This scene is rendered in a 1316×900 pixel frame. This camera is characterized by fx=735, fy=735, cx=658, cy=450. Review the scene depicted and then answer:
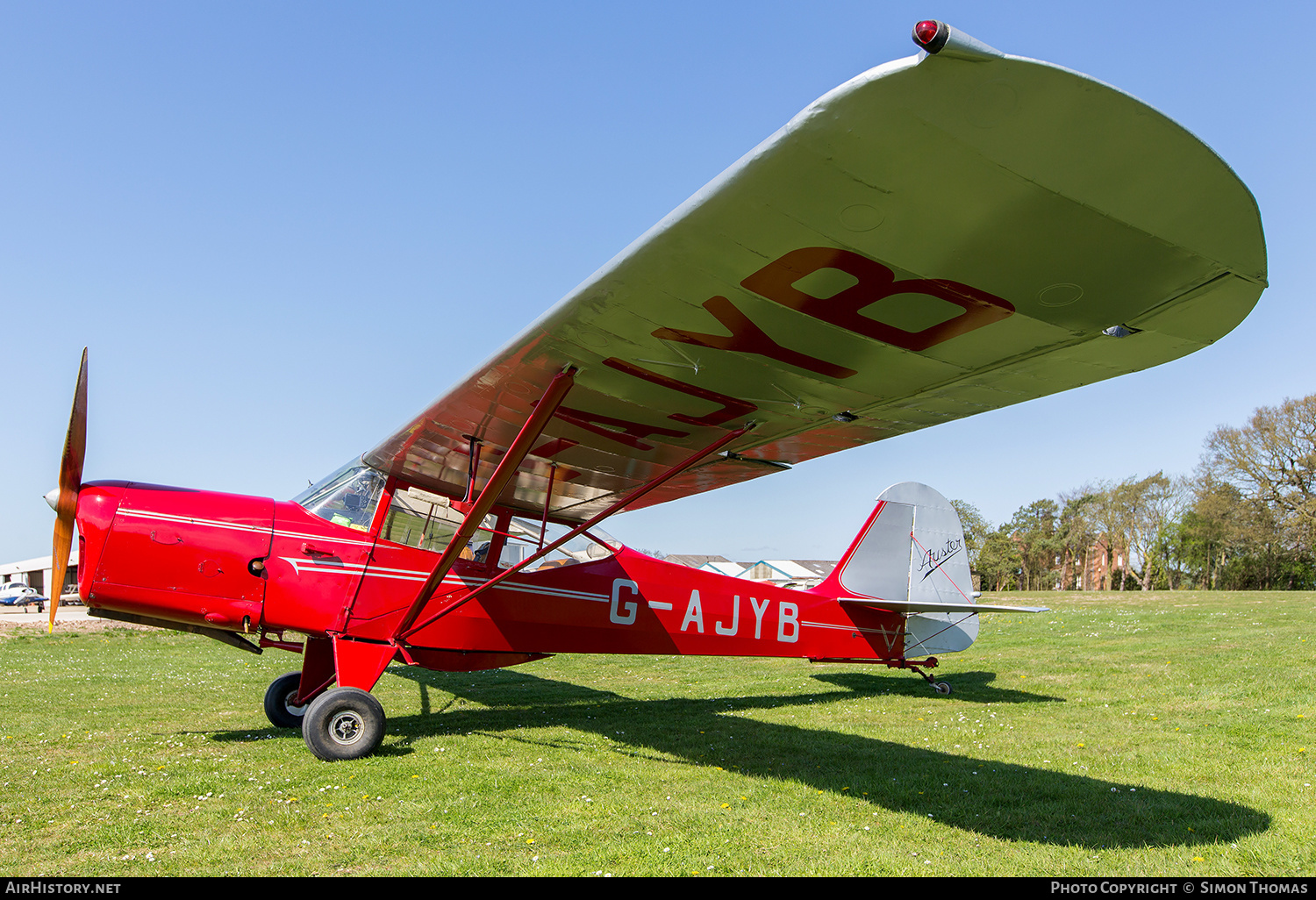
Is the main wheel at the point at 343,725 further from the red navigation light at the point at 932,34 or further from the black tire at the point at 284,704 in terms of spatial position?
the red navigation light at the point at 932,34

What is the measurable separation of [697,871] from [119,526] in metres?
5.19

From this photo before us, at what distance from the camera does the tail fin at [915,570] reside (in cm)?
966

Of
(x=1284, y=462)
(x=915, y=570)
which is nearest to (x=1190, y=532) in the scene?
(x=1284, y=462)

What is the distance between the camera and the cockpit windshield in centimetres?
669

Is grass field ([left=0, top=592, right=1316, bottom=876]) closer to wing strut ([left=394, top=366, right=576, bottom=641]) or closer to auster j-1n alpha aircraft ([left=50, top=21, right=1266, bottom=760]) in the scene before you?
auster j-1n alpha aircraft ([left=50, top=21, right=1266, bottom=760])

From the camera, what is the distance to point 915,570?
10.1m

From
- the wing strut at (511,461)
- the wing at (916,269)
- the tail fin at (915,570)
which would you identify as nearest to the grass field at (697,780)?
the tail fin at (915,570)

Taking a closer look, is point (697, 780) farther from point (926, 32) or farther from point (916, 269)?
point (926, 32)

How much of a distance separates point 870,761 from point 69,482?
6.57 m

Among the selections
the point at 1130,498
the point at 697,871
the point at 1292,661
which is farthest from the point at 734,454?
the point at 1130,498

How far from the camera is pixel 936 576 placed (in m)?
10.2

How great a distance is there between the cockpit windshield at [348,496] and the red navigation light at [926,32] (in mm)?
6123

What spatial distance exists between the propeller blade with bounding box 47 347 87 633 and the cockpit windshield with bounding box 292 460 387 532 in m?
1.61

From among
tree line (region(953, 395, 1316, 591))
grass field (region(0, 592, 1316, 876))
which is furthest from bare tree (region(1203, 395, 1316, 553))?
grass field (region(0, 592, 1316, 876))
